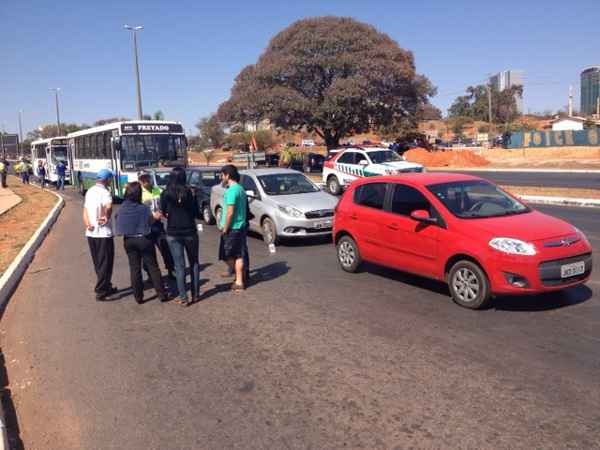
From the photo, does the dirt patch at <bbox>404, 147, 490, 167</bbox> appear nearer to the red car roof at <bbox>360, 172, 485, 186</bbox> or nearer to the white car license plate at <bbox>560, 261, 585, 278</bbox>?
the red car roof at <bbox>360, 172, 485, 186</bbox>

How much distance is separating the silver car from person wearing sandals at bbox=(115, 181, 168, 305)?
4.18 meters

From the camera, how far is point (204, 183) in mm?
15891

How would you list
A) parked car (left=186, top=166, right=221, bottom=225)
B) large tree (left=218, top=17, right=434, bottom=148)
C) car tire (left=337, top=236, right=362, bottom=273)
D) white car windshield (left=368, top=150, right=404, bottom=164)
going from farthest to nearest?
large tree (left=218, top=17, right=434, bottom=148) → white car windshield (left=368, top=150, right=404, bottom=164) → parked car (left=186, top=166, right=221, bottom=225) → car tire (left=337, top=236, right=362, bottom=273)

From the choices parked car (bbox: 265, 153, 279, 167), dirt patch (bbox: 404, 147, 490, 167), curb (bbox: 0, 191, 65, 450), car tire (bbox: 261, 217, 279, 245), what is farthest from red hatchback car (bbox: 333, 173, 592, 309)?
dirt patch (bbox: 404, 147, 490, 167)

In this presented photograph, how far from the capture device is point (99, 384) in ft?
16.6

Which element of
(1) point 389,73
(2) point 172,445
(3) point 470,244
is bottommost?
(2) point 172,445

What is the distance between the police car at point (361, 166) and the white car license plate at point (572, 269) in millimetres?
13750

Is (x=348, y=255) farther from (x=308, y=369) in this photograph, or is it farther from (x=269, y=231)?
(x=308, y=369)

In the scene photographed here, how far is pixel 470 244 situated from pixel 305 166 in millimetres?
33418

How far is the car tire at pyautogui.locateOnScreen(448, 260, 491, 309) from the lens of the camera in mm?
6617

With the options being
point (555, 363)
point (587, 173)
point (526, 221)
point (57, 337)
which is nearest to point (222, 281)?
point (57, 337)

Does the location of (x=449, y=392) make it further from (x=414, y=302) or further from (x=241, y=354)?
(x=414, y=302)

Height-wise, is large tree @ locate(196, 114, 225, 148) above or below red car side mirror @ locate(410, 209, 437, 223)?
above

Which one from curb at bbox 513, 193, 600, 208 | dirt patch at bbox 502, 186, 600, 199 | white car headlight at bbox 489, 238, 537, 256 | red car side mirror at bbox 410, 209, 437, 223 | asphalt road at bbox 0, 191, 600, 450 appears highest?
red car side mirror at bbox 410, 209, 437, 223
